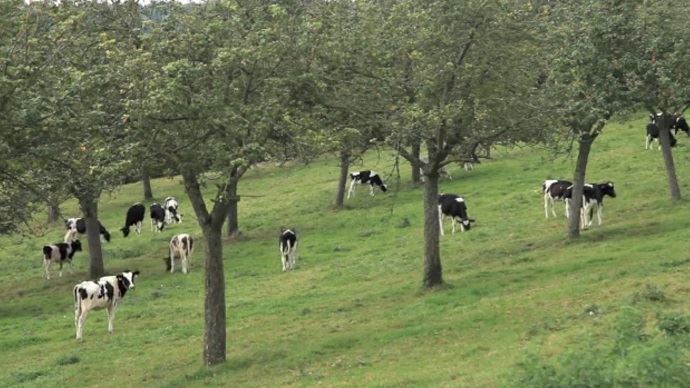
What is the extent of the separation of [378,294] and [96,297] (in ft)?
27.3

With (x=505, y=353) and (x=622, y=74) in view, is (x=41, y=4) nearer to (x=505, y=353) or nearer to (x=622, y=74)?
(x=505, y=353)

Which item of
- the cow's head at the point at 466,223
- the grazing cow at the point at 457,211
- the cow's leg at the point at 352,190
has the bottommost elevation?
the cow's head at the point at 466,223

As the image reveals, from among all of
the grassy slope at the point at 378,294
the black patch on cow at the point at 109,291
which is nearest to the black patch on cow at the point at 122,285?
the black patch on cow at the point at 109,291

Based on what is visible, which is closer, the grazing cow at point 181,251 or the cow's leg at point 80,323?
the cow's leg at point 80,323

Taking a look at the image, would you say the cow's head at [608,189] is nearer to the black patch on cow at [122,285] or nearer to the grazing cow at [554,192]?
the grazing cow at [554,192]

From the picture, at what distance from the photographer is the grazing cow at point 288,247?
34.2 metres

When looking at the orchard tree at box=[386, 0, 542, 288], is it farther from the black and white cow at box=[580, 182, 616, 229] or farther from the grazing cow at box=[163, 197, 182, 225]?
the grazing cow at box=[163, 197, 182, 225]

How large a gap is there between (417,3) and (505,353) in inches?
461

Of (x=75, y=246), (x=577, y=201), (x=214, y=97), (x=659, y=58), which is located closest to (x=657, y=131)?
(x=577, y=201)

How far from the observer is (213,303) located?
69.6ft

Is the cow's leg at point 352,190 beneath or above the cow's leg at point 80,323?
above

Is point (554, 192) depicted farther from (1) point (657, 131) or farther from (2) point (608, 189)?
(1) point (657, 131)

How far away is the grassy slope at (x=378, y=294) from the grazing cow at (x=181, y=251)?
1.69 feet

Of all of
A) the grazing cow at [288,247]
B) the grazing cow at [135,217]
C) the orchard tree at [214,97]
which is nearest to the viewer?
the orchard tree at [214,97]
